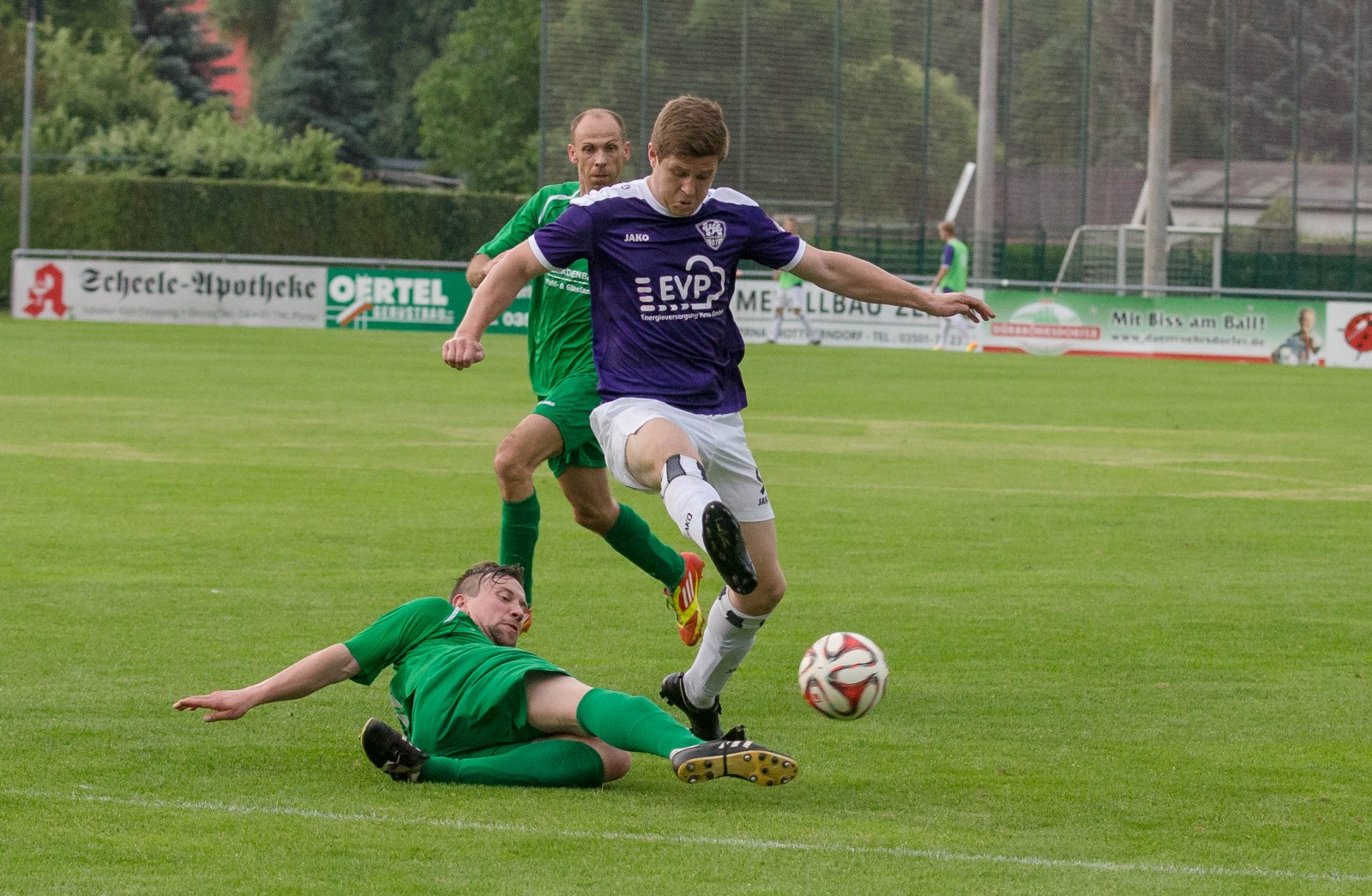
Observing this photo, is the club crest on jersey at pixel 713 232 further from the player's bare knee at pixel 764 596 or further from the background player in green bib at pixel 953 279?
the background player in green bib at pixel 953 279

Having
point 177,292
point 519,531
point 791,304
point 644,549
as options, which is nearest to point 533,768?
point 519,531

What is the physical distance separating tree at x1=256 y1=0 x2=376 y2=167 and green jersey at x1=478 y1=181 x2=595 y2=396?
68030mm

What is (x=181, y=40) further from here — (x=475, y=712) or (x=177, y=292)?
(x=475, y=712)

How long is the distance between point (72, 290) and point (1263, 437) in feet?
76.6

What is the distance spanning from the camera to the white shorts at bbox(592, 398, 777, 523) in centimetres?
646

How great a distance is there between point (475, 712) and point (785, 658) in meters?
2.55

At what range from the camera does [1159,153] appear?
35.8 m

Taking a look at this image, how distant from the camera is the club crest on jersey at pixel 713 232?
6598 millimetres

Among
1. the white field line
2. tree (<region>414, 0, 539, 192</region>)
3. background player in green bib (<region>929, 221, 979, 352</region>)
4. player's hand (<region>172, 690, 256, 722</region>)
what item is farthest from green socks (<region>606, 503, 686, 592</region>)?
tree (<region>414, 0, 539, 192</region>)

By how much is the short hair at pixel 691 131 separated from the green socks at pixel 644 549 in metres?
2.38

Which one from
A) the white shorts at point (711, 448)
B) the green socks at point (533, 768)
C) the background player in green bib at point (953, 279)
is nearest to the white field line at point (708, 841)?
the green socks at point (533, 768)

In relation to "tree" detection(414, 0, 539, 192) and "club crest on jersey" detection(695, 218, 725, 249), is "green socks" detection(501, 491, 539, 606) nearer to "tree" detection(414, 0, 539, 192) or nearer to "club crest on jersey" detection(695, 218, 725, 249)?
"club crest on jersey" detection(695, 218, 725, 249)

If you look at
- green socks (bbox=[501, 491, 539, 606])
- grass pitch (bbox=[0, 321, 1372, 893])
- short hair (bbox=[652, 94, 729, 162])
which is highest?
short hair (bbox=[652, 94, 729, 162])

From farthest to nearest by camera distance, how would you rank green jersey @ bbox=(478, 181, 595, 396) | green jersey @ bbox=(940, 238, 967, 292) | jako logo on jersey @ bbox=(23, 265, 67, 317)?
jako logo on jersey @ bbox=(23, 265, 67, 317) < green jersey @ bbox=(940, 238, 967, 292) < green jersey @ bbox=(478, 181, 595, 396)
